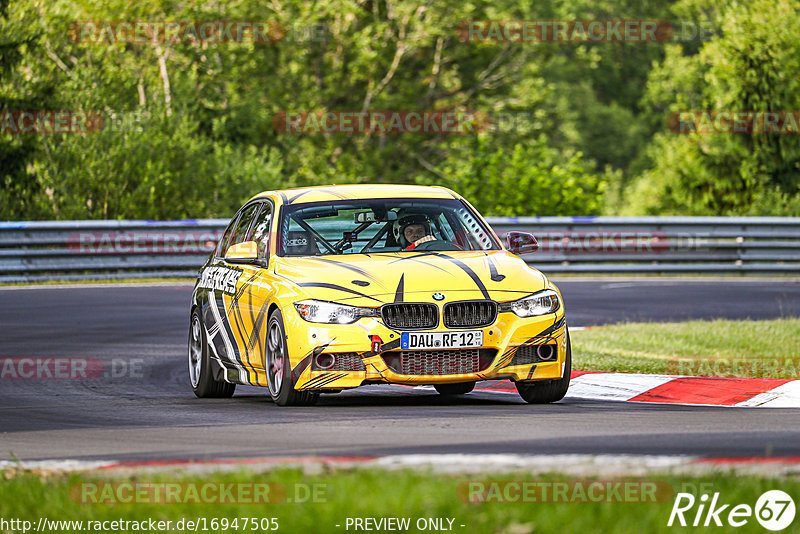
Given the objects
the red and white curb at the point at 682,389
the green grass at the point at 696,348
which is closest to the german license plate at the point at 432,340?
the red and white curb at the point at 682,389

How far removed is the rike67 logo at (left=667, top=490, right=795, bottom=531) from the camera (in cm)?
503

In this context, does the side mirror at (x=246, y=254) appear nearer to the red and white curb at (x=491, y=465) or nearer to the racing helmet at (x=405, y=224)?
the racing helmet at (x=405, y=224)

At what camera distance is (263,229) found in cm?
1137

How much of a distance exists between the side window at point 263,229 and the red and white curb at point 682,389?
7.30ft

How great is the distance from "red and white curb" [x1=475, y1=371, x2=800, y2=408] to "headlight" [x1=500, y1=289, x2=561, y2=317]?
1.34 meters

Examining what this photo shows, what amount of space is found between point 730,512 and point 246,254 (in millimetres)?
6052

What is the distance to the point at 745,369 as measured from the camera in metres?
12.4

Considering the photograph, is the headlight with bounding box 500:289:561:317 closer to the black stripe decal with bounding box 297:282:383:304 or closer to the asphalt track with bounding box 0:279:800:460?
the asphalt track with bounding box 0:279:800:460

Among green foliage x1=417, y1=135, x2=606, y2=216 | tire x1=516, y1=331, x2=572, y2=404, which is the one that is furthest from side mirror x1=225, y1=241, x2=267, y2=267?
green foliage x1=417, y1=135, x2=606, y2=216

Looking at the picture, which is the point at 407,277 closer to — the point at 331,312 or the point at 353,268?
the point at 353,268

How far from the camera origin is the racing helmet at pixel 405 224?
1098 cm

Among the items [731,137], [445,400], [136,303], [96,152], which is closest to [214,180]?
[96,152]

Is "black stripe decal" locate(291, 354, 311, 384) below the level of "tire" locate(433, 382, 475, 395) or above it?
above

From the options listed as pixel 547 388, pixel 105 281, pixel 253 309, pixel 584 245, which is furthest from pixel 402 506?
pixel 584 245
